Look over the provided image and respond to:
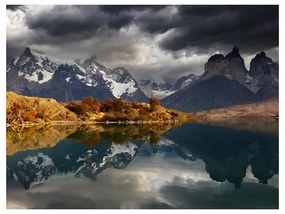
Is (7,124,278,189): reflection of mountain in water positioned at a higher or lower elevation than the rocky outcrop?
lower

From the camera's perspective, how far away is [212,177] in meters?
28.3

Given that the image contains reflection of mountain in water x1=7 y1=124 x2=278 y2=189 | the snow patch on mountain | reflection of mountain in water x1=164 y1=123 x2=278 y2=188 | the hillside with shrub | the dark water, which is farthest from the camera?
the hillside with shrub

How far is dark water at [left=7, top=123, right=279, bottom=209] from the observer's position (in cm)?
2106

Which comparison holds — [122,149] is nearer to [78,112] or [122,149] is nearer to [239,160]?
[239,160]

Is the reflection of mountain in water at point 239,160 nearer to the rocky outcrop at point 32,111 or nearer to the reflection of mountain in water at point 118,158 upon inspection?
the reflection of mountain in water at point 118,158

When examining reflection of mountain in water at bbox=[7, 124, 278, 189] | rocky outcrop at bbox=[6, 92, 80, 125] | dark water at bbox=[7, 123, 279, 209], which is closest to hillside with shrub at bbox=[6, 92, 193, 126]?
rocky outcrop at bbox=[6, 92, 80, 125]

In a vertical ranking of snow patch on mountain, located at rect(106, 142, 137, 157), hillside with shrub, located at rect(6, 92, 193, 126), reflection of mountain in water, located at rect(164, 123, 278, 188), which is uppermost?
hillside with shrub, located at rect(6, 92, 193, 126)

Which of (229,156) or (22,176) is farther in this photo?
(229,156)

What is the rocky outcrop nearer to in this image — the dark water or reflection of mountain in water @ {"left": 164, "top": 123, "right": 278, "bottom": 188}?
the dark water

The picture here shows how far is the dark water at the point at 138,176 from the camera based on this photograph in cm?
2106

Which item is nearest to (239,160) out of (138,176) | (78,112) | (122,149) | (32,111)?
(138,176)

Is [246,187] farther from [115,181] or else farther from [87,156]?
[87,156]

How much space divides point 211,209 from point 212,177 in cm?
925

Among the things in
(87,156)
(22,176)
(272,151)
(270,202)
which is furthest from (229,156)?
(22,176)
